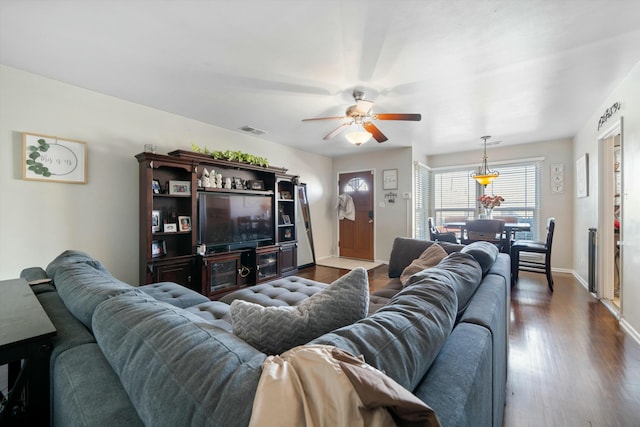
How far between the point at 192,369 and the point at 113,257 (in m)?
3.12

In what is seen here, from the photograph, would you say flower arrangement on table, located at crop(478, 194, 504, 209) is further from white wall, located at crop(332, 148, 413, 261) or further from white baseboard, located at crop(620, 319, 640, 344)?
white baseboard, located at crop(620, 319, 640, 344)

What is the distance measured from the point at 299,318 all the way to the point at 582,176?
511 centimetres

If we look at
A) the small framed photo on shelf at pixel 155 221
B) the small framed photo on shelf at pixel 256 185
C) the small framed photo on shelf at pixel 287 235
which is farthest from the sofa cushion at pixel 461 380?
the small framed photo on shelf at pixel 287 235

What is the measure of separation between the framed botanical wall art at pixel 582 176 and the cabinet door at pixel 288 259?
4353 millimetres

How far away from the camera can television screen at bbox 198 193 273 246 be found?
3541mm

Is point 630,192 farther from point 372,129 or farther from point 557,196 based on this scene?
point 557,196

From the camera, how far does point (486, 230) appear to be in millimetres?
3771

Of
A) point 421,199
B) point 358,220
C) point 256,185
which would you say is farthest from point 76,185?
point 421,199

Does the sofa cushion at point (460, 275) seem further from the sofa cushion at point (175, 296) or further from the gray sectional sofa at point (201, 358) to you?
the sofa cushion at point (175, 296)

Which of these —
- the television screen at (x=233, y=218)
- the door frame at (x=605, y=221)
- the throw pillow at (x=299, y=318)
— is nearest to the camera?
the throw pillow at (x=299, y=318)

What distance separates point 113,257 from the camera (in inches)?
119

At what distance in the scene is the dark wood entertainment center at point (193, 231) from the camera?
3023mm

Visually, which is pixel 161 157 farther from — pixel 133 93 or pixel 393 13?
pixel 393 13

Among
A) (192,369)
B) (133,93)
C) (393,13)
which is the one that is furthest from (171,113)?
(192,369)
